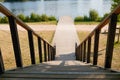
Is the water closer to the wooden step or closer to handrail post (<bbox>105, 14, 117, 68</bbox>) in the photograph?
handrail post (<bbox>105, 14, 117, 68</bbox>)

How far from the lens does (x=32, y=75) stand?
10.6ft

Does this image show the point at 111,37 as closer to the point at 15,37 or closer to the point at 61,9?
the point at 15,37

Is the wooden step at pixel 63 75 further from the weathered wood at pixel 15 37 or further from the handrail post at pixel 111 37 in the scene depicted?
the weathered wood at pixel 15 37

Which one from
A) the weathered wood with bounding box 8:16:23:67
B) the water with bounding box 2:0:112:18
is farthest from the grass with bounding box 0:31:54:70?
the water with bounding box 2:0:112:18

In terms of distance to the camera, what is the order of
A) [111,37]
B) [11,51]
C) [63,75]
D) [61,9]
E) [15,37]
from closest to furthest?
[63,75]
[111,37]
[15,37]
[11,51]
[61,9]

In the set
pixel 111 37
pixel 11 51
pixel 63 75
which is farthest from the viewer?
pixel 11 51

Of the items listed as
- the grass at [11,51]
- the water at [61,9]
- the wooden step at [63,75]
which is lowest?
the grass at [11,51]

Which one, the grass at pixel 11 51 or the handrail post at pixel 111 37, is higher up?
the handrail post at pixel 111 37

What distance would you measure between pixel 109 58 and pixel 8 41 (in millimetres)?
11504

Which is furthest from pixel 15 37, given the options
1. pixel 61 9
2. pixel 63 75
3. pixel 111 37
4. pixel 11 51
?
pixel 61 9

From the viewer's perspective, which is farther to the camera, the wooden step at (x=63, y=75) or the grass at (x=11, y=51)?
the grass at (x=11, y=51)

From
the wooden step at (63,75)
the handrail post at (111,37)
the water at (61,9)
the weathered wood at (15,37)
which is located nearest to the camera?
the wooden step at (63,75)

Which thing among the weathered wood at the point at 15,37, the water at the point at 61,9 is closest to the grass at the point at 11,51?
the weathered wood at the point at 15,37

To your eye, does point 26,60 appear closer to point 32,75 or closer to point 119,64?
point 119,64
